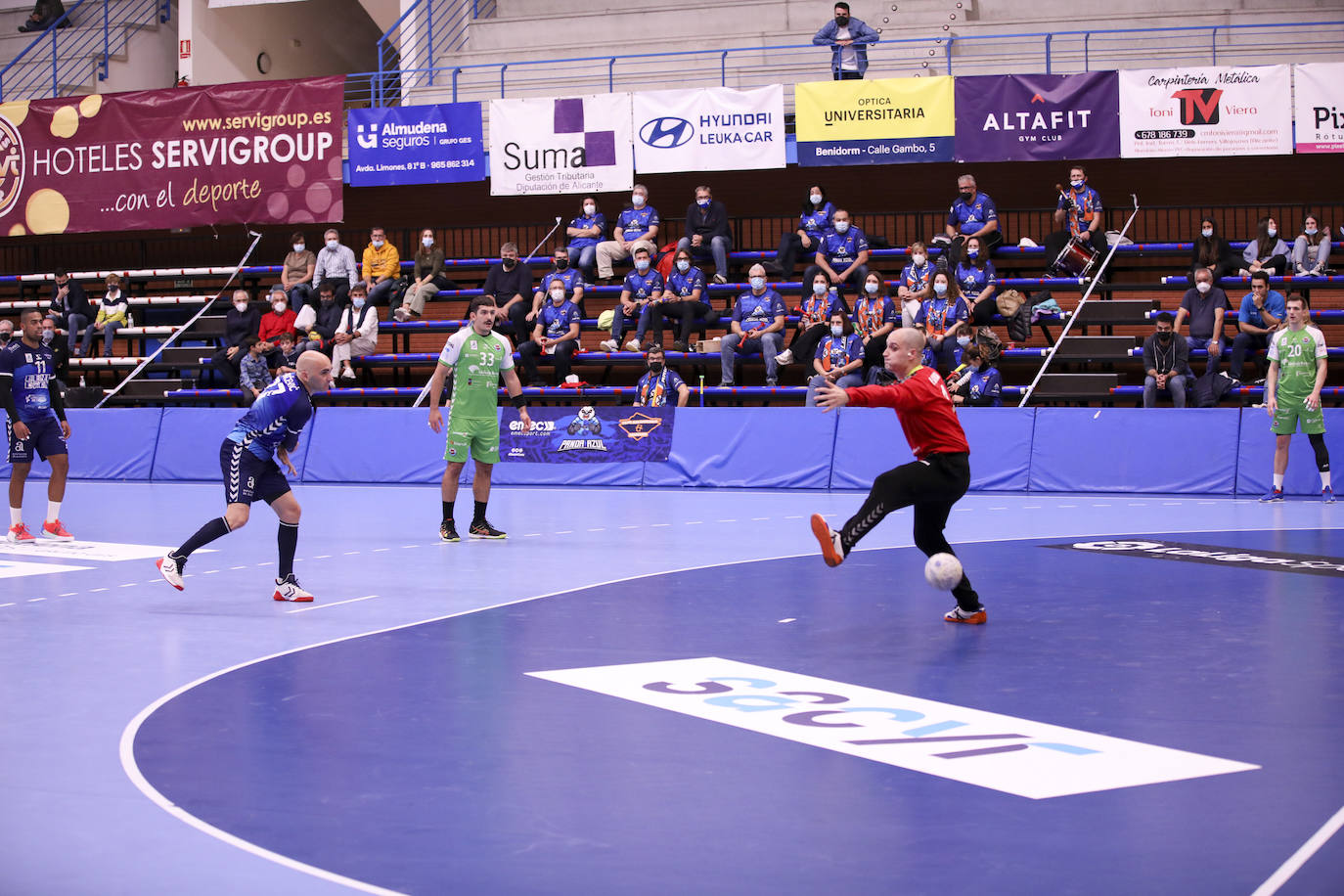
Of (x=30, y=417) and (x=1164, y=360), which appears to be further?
(x=1164, y=360)

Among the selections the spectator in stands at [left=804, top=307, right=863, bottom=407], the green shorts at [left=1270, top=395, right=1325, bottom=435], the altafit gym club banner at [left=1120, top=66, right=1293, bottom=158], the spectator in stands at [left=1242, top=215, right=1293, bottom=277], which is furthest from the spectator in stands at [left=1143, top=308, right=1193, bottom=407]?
the spectator in stands at [left=804, top=307, right=863, bottom=407]

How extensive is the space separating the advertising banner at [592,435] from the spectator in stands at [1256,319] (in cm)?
825

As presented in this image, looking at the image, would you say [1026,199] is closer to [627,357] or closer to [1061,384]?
[1061,384]

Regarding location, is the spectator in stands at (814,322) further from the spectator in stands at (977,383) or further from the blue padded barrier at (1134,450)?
the blue padded barrier at (1134,450)

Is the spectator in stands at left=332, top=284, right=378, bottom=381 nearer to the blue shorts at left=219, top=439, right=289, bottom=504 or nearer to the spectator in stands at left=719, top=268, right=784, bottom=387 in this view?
the spectator in stands at left=719, top=268, right=784, bottom=387

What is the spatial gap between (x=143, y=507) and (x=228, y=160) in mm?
10590

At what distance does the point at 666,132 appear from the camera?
77.7 feet

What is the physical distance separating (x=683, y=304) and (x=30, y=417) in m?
11.2

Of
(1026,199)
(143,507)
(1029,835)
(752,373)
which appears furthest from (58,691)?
(1026,199)

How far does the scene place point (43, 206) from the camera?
26969 mm

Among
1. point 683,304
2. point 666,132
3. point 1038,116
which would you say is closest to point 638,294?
point 683,304

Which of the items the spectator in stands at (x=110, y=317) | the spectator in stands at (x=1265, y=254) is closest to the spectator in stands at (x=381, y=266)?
the spectator in stands at (x=110, y=317)

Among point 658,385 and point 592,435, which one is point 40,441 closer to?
point 592,435

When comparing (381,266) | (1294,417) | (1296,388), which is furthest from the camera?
(381,266)
